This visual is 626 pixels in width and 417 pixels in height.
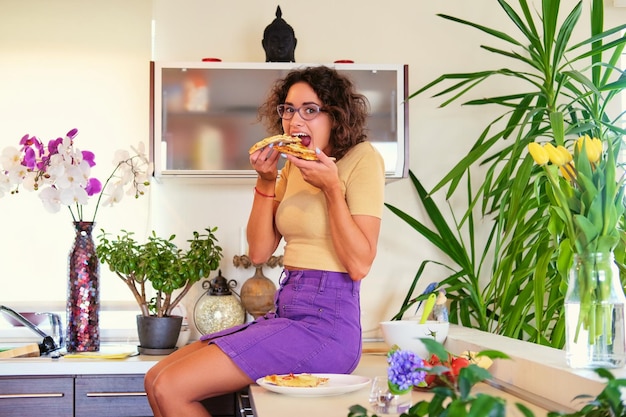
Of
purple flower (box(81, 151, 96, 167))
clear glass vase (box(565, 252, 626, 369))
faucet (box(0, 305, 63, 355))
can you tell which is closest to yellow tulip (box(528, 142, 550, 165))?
clear glass vase (box(565, 252, 626, 369))

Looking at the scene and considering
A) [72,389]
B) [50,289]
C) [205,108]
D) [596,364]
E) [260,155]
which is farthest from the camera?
[50,289]

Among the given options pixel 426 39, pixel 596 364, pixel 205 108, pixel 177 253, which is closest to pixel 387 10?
pixel 426 39

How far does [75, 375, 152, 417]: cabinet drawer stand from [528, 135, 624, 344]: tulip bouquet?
5.42 ft

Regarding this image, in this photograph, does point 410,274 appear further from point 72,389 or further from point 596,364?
point 596,364

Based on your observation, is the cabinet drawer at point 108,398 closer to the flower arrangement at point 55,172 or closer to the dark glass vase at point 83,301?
the dark glass vase at point 83,301

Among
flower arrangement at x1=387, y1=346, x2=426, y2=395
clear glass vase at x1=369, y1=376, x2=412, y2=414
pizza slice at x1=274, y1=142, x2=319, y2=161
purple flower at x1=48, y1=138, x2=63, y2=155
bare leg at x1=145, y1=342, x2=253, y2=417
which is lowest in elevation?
bare leg at x1=145, y1=342, x2=253, y2=417

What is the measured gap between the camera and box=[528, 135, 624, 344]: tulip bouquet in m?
1.76

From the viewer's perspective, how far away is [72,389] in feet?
9.55

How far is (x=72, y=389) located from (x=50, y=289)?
0.76 m

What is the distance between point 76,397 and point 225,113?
116 cm

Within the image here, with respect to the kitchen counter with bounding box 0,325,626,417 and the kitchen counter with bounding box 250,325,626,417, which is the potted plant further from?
the kitchen counter with bounding box 250,325,626,417

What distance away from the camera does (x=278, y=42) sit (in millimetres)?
3338

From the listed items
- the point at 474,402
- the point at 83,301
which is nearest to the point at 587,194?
the point at 474,402

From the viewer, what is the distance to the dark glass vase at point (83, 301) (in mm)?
3244
